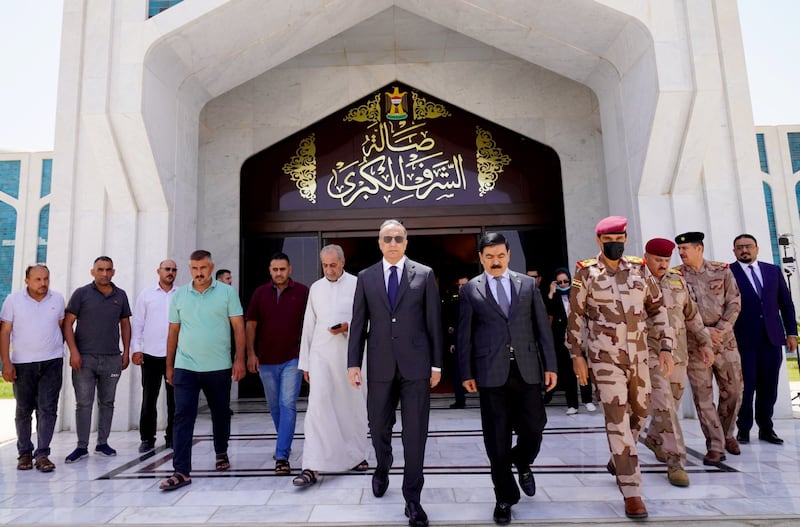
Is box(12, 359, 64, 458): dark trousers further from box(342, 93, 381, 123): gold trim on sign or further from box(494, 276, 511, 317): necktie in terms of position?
box(342, 93, 381, 123): gold trim on sign

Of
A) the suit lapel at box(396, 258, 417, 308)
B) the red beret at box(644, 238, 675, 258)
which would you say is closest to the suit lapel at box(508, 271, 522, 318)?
the suit lapel at box(396, 258, 417, 308)

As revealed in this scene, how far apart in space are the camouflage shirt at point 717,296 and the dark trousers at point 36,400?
15.7 feet

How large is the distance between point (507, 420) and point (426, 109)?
5487 mm

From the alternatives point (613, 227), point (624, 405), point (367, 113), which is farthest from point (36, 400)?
point (367, 113)

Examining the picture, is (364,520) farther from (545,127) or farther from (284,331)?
(545,127)

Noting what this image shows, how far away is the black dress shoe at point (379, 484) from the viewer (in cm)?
289

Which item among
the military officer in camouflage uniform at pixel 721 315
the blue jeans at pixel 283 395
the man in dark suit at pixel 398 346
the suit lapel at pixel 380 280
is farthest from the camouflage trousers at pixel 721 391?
the blue jeans at pixel 283 395

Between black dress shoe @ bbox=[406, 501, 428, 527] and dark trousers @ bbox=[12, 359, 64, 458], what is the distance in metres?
2.88

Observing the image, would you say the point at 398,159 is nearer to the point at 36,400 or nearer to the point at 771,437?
the point at 36,400

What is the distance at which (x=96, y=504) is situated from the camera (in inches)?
114

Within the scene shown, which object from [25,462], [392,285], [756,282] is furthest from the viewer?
[756,282]

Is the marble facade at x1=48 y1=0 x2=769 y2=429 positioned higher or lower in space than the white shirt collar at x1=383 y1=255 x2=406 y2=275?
higher

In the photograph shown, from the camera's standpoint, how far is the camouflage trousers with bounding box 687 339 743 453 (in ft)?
11.6

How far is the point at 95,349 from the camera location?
4.09 metres
